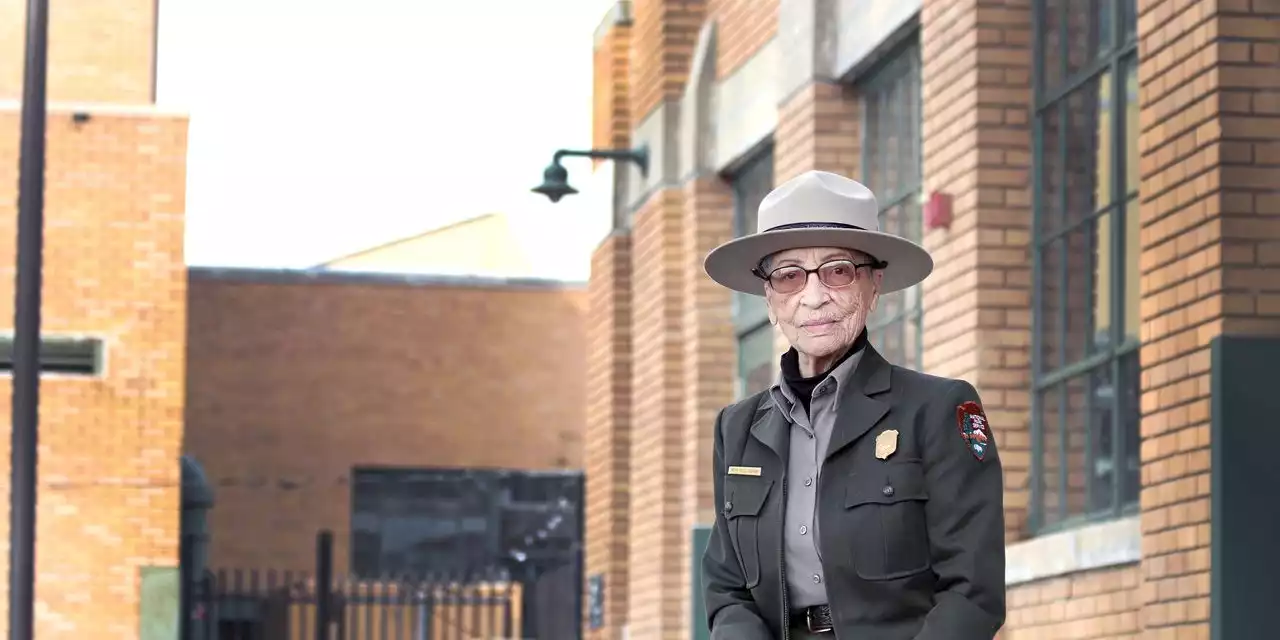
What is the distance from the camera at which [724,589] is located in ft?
15.7

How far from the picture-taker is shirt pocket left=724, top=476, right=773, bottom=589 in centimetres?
466

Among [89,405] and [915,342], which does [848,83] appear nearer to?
[915,342]

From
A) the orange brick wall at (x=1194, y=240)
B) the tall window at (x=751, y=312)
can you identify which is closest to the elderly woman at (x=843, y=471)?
the orange brick wall at (x=1194, y=240)

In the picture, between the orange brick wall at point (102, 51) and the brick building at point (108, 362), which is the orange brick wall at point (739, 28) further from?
the orange brick wall at point (102, 51)

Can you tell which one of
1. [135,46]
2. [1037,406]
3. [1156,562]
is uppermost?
[135,46]

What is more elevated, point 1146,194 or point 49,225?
point 49,225

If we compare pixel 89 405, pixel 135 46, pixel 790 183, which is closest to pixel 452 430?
pixel 135 46

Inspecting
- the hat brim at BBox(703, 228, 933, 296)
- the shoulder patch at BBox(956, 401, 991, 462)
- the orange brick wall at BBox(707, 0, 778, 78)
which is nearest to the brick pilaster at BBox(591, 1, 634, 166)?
the orange brick wall at BBox(707, 0, 778, 78)

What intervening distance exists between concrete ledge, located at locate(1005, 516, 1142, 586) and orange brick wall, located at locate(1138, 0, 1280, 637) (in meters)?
0.50

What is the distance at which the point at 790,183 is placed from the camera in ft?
15.6

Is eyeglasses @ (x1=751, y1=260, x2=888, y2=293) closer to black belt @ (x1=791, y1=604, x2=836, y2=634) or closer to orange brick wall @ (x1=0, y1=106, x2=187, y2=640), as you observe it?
black belt @ (x1=791, y1=604, x2=836, y2=634)

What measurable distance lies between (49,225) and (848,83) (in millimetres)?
10374

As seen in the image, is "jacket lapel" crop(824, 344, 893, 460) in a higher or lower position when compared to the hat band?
lower

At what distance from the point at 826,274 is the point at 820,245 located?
2.3 inches
